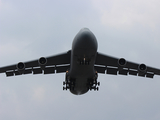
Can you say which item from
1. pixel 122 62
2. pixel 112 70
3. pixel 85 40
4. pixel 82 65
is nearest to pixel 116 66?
pixel 112 70

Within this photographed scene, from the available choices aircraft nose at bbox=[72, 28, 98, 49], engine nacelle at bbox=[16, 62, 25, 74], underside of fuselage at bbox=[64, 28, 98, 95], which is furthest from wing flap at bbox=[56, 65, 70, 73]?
aircraft nose at bbox=[72, 28, 98, 49]

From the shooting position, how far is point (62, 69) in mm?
21219

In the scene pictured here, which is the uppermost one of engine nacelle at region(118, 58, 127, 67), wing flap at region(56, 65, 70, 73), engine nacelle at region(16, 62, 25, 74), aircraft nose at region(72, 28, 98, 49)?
aircraft nose at region(72, 28, 98, 49)

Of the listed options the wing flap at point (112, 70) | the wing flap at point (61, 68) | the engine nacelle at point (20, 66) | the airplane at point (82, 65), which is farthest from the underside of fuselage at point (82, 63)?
the engine nacelle at point (20, 66)

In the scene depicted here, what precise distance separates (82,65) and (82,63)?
21.8 inches

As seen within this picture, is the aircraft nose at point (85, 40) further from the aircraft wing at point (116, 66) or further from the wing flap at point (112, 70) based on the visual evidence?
the wing flap at point (112, 70)

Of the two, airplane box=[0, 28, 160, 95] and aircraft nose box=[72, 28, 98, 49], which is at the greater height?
aircraft nose box=[72, 28, 98, 49]

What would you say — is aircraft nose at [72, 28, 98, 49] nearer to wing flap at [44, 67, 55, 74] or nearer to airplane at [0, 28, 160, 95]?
airplane at [0, 28, 160, 95]

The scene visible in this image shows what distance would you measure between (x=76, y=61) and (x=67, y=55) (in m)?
2.45

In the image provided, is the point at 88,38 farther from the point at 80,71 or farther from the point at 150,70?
the point at 150,70

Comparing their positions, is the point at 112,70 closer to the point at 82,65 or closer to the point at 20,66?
the point at 82,65

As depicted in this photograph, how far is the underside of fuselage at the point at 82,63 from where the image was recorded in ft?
49.0

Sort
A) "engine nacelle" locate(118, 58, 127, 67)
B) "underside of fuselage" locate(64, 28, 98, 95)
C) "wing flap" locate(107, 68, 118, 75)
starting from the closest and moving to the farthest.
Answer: "underside of fuselage" locate(64, 28, 98, 95) < "engine nacelle" locate(118, 58, 127, 67) < "wing flap" locate(107, 68, 118, 75)

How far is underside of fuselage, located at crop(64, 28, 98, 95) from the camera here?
14922 mm
